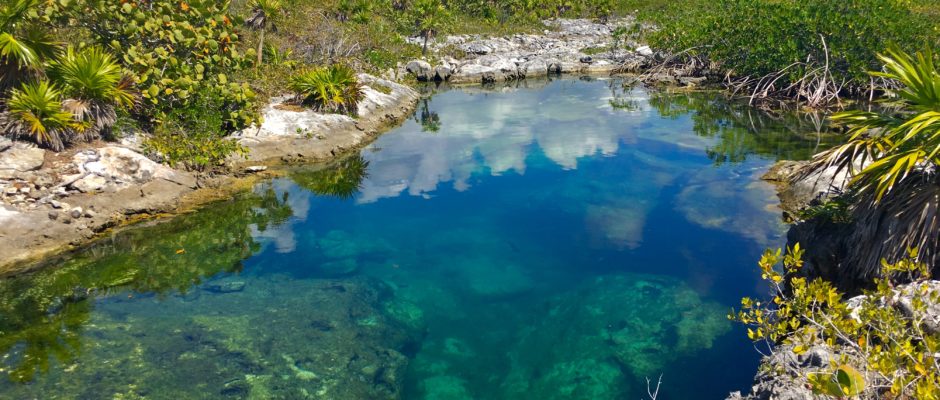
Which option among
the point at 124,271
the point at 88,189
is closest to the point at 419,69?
the point at 88,189

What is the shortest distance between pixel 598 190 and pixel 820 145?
11.0 m

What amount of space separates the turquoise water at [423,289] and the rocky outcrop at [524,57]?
79.3 feet

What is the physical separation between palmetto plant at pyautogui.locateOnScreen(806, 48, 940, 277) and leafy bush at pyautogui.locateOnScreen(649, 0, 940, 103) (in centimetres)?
2140

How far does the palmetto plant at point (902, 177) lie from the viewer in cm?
748

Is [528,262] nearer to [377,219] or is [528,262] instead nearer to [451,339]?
[451,339]

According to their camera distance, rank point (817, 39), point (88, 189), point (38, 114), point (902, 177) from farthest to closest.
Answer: point (817, 39) < point (88, 189) < point (38, 114) < point (902, 177)

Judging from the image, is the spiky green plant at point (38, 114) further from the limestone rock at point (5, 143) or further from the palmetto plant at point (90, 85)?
the palmetto plant at point (90, 85)

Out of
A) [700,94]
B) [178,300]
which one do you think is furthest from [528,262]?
[700,94]

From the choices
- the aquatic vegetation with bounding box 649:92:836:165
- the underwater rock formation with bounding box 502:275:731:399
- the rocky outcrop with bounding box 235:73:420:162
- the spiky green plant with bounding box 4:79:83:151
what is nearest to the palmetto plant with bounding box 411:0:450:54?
the aquatic vegetation with bounding box 649:92:836:165

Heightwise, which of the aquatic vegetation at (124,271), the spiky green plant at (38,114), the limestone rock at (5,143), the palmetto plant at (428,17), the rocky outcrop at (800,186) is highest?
the palmetto plant at (428,17)

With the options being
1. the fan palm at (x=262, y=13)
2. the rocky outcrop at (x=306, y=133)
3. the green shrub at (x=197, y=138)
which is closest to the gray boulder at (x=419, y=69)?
the fan palm at (x=262, y=13)

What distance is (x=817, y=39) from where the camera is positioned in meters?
29.8

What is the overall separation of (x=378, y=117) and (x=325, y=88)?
403 centimetres

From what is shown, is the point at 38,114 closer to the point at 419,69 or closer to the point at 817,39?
the point at 419,69
